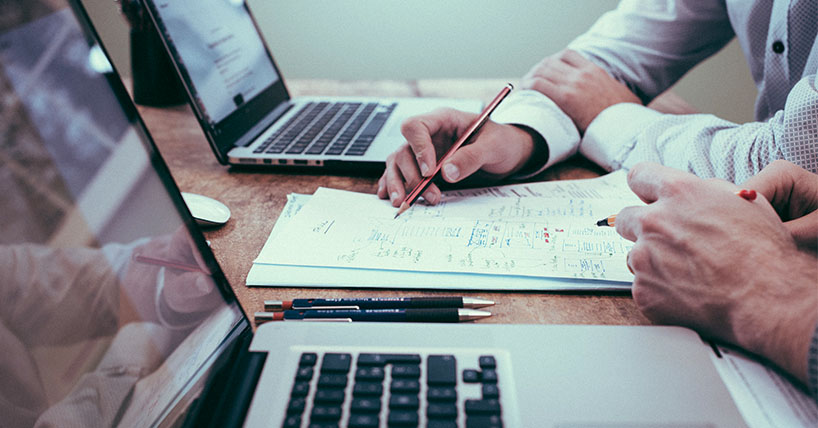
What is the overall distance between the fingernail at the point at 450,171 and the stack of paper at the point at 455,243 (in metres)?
0.03

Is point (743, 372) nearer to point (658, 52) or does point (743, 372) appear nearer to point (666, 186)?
point (666, 186)

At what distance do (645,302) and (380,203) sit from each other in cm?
33

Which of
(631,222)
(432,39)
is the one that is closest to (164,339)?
(631,222)

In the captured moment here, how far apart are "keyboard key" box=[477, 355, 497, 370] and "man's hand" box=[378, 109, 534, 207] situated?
30 centimetres

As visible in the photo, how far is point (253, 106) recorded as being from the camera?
848mm

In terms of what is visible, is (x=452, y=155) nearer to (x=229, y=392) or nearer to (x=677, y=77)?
(x=229, y=392)

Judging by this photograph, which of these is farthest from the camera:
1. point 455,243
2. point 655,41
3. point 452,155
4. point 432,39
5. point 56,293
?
point 432,39

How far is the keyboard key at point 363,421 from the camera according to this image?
0.29m

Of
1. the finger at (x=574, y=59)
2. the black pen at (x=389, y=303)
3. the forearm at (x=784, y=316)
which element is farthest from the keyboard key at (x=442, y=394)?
the finger at (x=574, y=59)

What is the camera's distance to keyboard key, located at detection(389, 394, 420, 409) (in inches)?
11.7

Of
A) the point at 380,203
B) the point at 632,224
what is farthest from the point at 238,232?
the point at 632,224

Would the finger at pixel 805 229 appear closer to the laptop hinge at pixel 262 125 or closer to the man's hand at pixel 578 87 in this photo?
the man's hand at pixel 578 87

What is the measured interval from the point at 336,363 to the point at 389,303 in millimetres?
106

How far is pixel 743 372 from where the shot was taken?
34 centimetres
